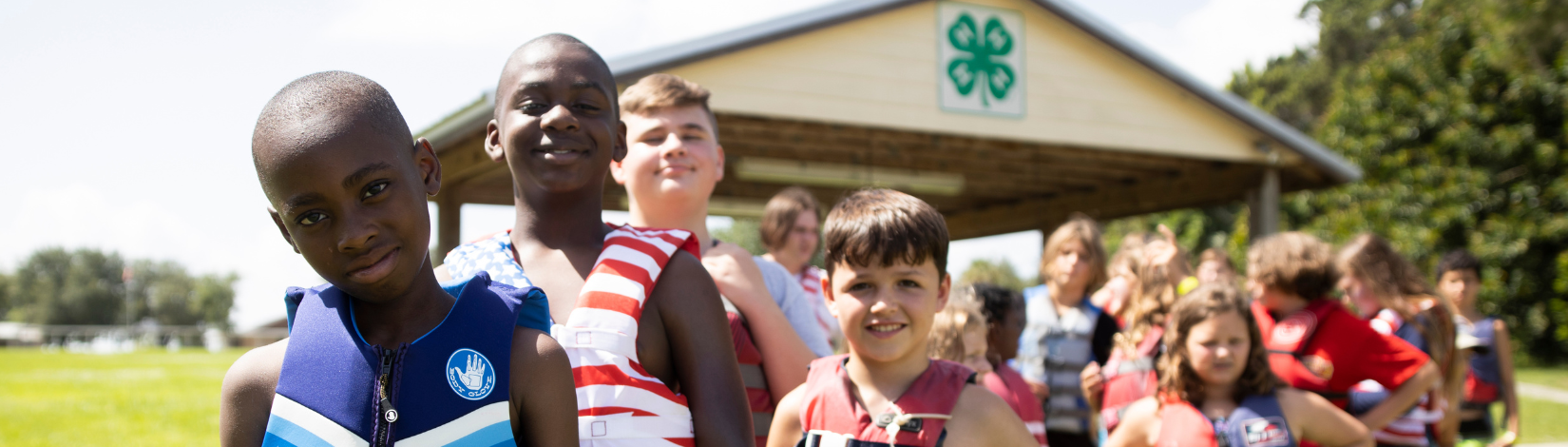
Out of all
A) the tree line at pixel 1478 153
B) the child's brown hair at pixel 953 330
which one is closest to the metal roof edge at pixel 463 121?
the child's brown hair at pixel 953 330

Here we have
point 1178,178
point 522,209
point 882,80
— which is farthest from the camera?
point 1178,178

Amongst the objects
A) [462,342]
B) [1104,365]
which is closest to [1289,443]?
[1104,365]

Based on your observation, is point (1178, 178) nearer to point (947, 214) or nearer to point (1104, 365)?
point (947, 214)

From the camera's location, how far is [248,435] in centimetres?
114

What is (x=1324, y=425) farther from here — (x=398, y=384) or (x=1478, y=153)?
(x=1478, y=153)

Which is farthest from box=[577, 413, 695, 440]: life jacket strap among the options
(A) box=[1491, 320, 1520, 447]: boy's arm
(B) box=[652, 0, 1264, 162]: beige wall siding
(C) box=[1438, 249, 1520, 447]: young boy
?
(A) box=[1491, 320, 1520, 447]: boy's arm

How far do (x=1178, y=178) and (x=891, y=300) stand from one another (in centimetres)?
995

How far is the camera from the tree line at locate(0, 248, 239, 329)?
325 ft

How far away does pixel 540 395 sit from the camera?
1.18 m

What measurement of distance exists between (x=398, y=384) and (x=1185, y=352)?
2675 mm

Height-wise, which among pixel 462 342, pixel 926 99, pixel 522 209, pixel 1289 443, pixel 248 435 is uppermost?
pixel 926 99

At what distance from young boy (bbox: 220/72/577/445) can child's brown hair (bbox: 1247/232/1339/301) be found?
3526 millimetres

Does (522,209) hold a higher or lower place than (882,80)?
lower

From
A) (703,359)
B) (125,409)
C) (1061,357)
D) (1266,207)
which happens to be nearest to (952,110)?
(1266,207)
